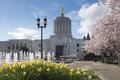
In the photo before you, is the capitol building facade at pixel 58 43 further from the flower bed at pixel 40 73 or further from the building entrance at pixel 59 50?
the flower bed at pixel 40 73

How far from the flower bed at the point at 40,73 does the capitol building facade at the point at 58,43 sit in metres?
167

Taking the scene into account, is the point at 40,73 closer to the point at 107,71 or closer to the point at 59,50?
the point at 107,71

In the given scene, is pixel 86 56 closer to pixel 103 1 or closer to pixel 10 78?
pixel 103 1

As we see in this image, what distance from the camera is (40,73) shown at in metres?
8.54

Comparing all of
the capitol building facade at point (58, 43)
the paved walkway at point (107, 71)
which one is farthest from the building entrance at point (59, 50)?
the paved walkway at point (107, 71)

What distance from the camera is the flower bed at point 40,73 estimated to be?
812 centimetres

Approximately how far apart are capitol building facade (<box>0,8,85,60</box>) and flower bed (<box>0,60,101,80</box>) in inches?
6566

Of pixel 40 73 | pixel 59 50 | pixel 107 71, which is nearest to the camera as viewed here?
pixel 40 73

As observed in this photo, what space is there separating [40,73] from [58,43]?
17784 cm

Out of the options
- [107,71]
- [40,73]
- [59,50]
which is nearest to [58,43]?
[59,50]

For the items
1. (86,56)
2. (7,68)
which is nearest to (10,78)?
(7,68)

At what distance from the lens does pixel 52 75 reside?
8516 millimetres

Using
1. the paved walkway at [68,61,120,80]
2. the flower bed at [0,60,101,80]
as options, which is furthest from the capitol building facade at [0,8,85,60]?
the flower bed at [0,60,101,80]

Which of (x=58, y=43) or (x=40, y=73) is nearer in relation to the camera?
(x=40, y=73)
